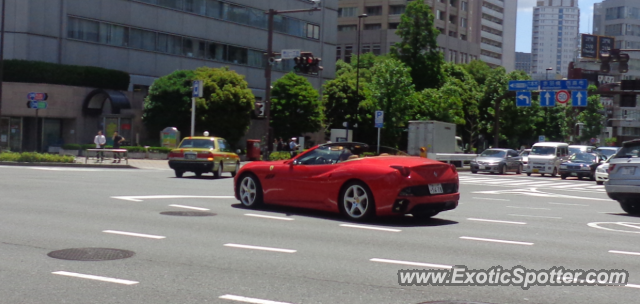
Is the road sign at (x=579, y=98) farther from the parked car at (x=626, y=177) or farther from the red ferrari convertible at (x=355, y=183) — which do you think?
the red ferrari convertible at (x=355, y=183)

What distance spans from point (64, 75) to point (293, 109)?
51.5 feet

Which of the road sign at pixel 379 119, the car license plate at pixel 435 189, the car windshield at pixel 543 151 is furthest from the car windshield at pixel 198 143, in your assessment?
the car windshield at pixel 543 151

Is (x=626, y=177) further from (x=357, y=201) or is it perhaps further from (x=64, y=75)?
(x=64, y=75)

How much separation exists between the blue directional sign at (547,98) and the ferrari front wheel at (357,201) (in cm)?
3591

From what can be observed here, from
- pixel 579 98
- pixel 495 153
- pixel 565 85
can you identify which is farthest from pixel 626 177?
pixel 579 98

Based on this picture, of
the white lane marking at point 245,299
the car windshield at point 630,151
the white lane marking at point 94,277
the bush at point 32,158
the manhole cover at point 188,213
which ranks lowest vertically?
the white lane marking at point 94,277

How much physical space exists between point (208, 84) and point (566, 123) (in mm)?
49077

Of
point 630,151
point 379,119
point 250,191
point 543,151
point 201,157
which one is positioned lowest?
point 250,191

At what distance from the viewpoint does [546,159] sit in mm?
40875

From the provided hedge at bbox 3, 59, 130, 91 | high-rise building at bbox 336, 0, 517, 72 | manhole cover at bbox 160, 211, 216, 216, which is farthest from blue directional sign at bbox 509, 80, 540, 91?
high-rise building at bbox 336, 0, 517, 72

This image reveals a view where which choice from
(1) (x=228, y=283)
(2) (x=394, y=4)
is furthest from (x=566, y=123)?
(1) (x=228, y=283)

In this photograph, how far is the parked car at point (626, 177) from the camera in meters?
15.5

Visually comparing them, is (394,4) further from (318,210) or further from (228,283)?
(228,283)

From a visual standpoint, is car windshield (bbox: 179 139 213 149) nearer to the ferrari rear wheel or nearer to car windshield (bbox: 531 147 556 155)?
the ferrari rear wheel
